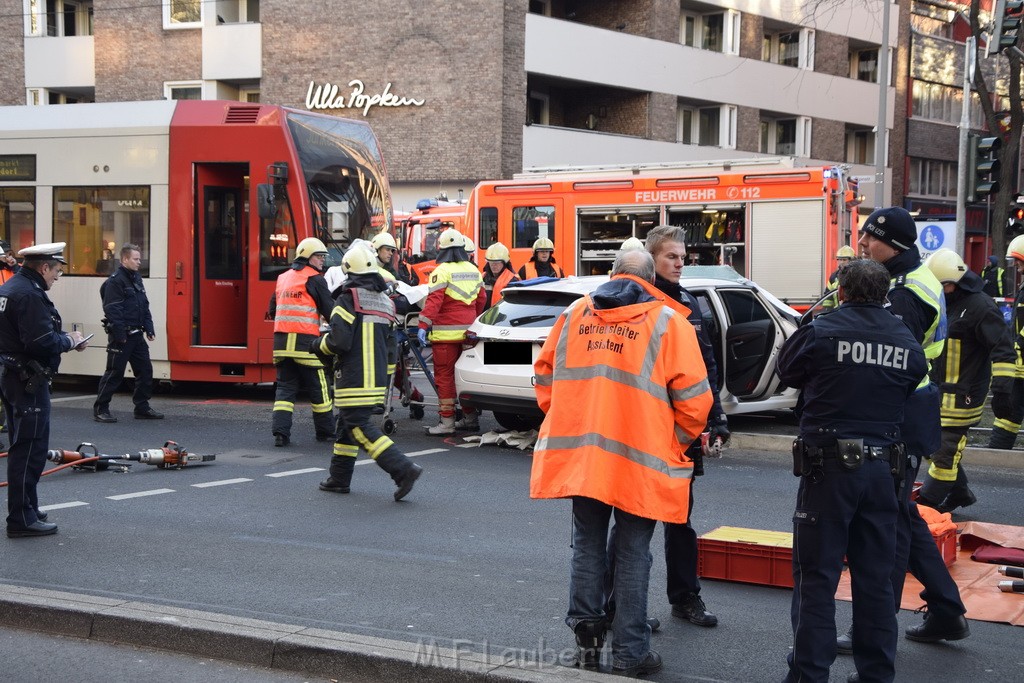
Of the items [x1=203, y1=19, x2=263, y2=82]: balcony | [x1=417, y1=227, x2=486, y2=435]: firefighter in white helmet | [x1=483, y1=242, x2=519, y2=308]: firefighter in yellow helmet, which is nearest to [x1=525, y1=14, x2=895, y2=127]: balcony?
[x1=203, y1=19, x2=263, y2=82]: balcony

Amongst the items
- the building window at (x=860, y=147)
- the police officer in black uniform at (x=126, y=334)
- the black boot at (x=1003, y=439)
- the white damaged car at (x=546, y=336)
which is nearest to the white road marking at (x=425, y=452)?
the white damaged car at (x=546, y=336)

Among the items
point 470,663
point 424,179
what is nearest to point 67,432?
point 470,663

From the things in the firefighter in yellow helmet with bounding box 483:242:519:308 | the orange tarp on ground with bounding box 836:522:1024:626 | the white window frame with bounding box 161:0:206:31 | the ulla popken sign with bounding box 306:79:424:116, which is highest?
the white window frame with bounding box 161:0:206:31

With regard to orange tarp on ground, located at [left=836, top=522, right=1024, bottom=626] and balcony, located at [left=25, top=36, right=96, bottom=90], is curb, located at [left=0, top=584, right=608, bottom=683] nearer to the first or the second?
orange tarp on ground, located at [left=836, top=522, right=1024, bottom=626]

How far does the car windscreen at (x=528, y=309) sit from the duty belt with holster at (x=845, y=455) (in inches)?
243

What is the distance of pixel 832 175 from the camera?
56.9ft

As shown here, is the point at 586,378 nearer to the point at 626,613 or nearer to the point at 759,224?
the point at 626,613

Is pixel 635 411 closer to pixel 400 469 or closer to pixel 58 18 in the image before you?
pixel 400 469

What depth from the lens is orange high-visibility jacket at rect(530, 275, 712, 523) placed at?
489cm

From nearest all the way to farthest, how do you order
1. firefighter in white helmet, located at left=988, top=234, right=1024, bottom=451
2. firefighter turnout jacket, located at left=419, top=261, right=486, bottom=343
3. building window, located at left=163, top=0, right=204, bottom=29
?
firefighter in white helmet, located at left=988, top=234, right=1024, bottom=451 < firefighter turnout jacket, located at left=419, top=261, right=486, bottom=343 < building window, located at left=163, top=0, right=204, bottom=29

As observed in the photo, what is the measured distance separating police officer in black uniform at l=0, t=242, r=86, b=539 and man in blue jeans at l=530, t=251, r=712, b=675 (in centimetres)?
376

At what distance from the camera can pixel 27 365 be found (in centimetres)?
730

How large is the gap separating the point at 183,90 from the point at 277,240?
78.9 feet

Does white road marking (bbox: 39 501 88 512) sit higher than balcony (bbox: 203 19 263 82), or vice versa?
balcony (bbox: 203 19 263 82)
